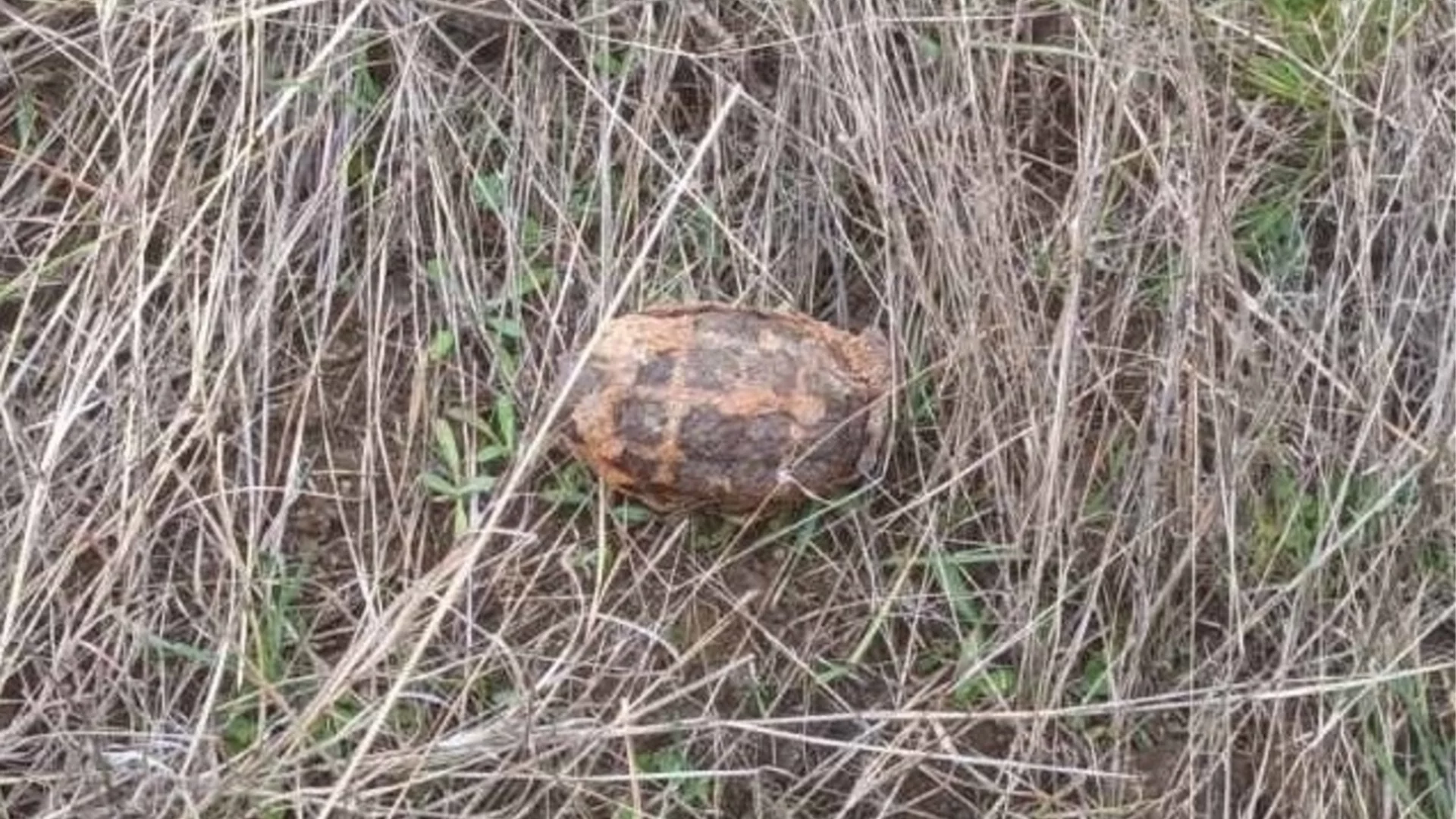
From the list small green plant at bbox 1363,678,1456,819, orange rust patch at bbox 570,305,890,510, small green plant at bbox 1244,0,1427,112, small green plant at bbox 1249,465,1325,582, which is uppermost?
small green plant at bbox 1244,0,1427,112

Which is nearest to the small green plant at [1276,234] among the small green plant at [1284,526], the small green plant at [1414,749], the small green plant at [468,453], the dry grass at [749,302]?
the dry grass at [749,302]

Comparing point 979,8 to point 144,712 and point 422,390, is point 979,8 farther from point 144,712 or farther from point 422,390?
point 144,712

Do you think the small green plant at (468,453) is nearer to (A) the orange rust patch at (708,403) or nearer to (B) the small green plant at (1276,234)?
(A) the orange rust patch at (708,403)

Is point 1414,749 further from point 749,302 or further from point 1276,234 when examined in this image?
point 749,302

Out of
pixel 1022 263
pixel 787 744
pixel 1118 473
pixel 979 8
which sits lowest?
pixel 787 744

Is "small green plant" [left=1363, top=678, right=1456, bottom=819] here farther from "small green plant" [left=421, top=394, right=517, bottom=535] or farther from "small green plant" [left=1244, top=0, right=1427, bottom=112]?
"small green plant" [left=421, top=394, right=517, bottom=535]

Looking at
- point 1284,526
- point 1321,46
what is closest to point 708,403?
point 1284,526

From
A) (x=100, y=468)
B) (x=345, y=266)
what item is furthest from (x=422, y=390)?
(x=100, y=468)

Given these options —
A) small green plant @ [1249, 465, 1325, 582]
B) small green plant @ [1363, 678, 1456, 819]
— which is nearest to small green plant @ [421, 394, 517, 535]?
small green plant @ [1249, 465, 1325, 582]
